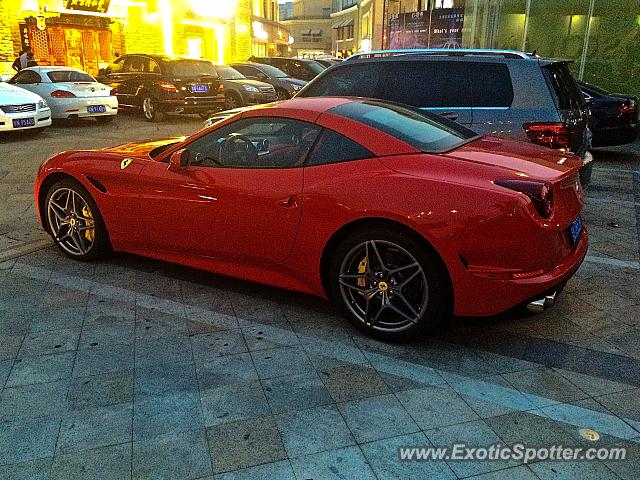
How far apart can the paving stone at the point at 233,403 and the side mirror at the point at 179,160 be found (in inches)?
68.8

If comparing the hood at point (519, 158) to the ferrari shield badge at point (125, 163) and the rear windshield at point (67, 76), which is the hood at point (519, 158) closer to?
the ferrari shield badge at point (125, 163)

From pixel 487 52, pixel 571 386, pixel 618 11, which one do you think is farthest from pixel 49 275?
pixel 618 11

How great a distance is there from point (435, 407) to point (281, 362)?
919mm

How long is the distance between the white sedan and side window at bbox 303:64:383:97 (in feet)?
29.5

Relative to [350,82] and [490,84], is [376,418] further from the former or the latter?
[350,82]

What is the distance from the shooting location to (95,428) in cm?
265

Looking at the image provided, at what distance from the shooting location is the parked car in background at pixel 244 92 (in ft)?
53.0

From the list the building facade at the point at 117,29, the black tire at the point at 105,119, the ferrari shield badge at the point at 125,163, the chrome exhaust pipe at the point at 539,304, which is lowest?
the black tire at the point at 105,119

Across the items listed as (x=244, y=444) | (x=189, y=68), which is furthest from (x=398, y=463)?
(x=189, y=68)

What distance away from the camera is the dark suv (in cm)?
549

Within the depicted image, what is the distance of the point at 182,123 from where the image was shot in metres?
15.1

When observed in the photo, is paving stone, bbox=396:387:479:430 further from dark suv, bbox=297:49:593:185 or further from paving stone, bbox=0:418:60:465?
dark suv, bbox=297:49:593:185

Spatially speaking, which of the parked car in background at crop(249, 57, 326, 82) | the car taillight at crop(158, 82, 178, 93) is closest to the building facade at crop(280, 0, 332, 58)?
the parked car in background at crop(249, 57, 326, 82)

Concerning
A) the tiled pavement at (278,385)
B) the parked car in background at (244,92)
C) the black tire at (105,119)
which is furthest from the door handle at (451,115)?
the black tire at (105,119)
